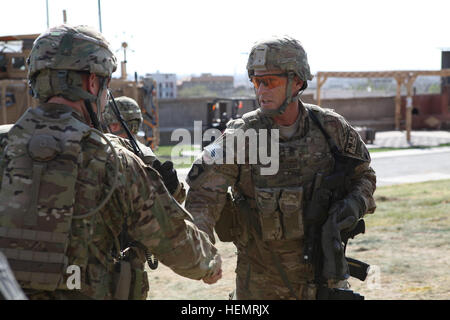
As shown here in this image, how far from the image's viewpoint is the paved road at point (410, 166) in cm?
1368

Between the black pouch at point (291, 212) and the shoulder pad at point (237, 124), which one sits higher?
the shoulder pad at point (237, 124)

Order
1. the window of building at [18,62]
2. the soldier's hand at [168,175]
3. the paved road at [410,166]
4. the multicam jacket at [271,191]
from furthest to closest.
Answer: the window of building at [18,62] < the paved road at [410,166] < the multicam jacket at [271,191] < the soldier's hand at [168,175]

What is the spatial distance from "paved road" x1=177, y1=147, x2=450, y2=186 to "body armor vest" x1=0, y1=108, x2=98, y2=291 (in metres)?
10.8

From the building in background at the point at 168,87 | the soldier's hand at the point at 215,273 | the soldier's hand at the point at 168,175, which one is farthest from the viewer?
the building in background at the point at 168,87

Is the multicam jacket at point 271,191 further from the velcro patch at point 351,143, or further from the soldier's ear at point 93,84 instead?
the soldier's ear at point 93,84

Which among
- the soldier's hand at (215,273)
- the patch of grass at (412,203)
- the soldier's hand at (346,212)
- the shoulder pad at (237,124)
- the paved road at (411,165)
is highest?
the shoulder pad at (237,124)

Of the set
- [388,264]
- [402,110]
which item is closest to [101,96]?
[388,264]

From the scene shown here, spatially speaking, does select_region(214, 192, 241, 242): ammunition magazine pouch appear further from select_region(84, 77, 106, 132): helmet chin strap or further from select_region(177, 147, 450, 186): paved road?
select_region(177, 147, 450, 186): paved road

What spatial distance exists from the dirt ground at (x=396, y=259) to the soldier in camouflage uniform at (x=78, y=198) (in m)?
3.44

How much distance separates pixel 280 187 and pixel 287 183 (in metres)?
0.06

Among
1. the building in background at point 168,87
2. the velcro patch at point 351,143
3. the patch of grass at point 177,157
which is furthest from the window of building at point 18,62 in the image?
the building in background at point 168,87

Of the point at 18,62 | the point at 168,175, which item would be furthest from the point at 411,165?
the point at 168,175

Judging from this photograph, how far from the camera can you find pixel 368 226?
8.43 metres

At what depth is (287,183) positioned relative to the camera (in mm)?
3303
